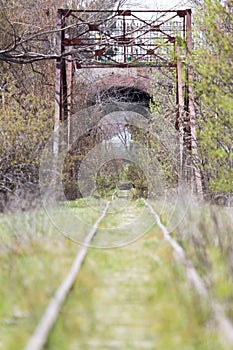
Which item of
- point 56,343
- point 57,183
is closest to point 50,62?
point 57,183

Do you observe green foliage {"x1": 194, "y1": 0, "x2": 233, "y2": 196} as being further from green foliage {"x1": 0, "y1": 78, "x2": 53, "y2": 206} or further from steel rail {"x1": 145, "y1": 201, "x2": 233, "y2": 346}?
green foliage {"x1": 0, "y1": 78, "x2": 53, "y2": 206}

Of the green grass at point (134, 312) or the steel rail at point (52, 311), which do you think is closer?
the steel rail at point (52, 311)

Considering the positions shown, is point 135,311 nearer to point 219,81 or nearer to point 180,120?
point 219,81

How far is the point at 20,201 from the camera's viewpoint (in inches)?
475

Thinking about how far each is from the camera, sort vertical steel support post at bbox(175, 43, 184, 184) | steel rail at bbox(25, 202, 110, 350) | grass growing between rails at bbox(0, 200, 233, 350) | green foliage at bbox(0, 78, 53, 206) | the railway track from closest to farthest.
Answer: steel rail at bbox(25, 202, 110, 350) < the railway track < grass growing between rails at bbox(0, 200, 233, 350) < green foliage at bbox(0, 78, 53, 206) < vertical steel support post at bbox(175, 43, 184, 184)

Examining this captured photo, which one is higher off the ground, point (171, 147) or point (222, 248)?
point (171, 147)

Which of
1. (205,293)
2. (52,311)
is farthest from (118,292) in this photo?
(52,311)

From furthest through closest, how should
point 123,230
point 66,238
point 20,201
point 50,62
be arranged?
point 50,62, point 20,201, point 123,230, point 66,238

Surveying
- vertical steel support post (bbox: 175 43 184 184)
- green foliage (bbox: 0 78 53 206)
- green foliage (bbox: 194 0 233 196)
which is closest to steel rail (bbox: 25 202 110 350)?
green foliage (bbox: 194 0 233 196)

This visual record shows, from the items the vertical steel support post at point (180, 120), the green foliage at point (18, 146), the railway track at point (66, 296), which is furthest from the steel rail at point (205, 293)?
the vertical steel support post at point (180, 120)

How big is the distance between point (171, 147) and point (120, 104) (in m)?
11.1

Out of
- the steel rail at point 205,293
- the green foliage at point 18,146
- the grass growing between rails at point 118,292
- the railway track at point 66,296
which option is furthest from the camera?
the green foliage at point 18,146

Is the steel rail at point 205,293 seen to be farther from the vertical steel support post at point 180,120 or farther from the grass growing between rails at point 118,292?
the vertical steel support post at point 180,120

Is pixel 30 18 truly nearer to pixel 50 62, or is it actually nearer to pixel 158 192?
pixel 50 62
